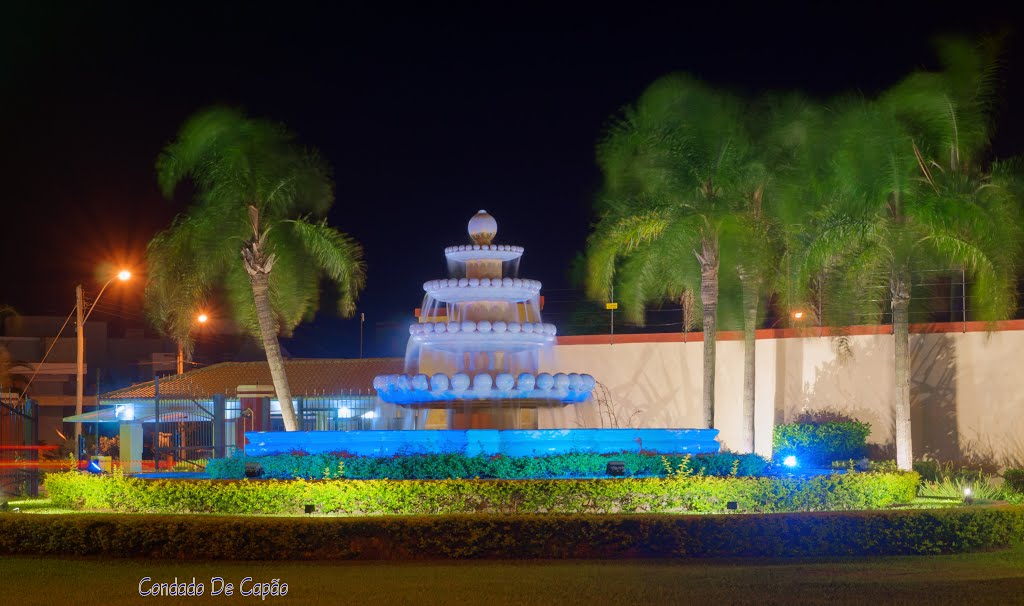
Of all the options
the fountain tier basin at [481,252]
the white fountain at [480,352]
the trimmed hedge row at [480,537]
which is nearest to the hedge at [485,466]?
the white fountain at [480,352]

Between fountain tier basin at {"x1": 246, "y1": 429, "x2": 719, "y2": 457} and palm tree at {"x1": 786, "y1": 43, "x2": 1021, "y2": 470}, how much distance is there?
13.3ft

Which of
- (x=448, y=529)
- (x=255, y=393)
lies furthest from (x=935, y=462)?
(x=255, y=393)

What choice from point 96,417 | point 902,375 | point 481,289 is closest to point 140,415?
point 96,417

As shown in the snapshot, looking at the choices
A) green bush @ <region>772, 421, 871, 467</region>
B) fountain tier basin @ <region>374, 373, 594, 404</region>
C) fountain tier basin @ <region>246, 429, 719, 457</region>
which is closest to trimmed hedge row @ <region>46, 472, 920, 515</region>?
fountain tier basin @ <region>246, 429, 719, 457</region>

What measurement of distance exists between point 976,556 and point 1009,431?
394 inches

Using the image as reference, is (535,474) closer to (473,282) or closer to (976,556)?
(473,282)

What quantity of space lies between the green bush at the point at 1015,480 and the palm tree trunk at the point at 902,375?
1452mm

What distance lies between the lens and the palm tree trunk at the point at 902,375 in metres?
19.2

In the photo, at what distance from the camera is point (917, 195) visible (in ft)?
60.8

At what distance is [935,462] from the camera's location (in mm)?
21375

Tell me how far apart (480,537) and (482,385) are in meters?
4.45

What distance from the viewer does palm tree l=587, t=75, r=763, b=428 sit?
2123 centimetres

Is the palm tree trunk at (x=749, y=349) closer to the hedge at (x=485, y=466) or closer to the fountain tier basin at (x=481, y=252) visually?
the hedge at (x=485, y=466)

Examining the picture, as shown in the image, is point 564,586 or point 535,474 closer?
point 564,586
